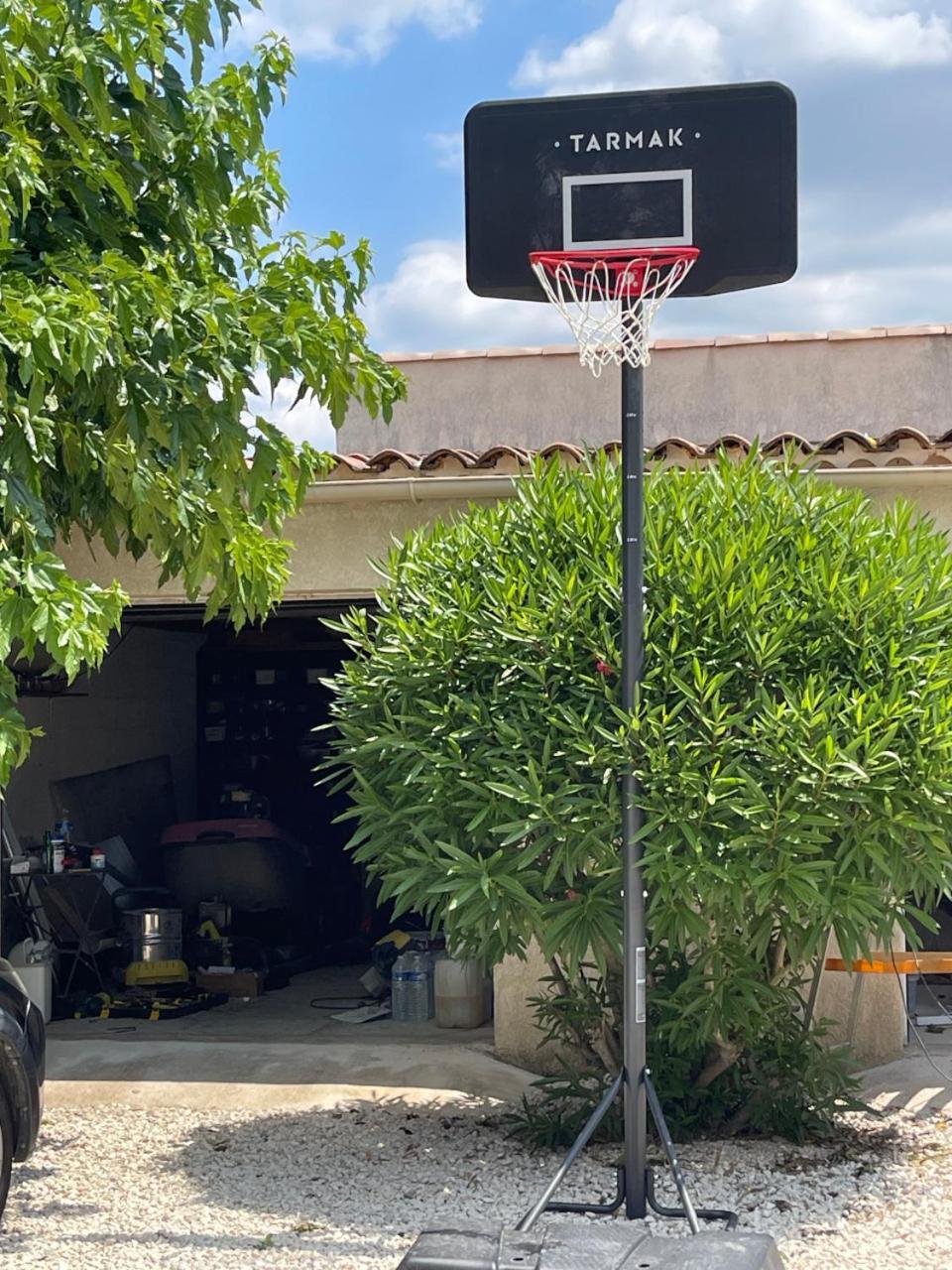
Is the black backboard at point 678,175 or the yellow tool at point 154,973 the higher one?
the black backboard at point 678,175

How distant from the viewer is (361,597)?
8.91 metres

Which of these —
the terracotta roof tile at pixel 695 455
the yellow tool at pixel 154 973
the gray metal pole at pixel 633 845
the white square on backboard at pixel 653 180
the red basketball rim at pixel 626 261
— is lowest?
the yellow tool at pixel 154 973

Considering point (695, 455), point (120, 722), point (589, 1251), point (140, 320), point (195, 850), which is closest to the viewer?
point (589, 1251)

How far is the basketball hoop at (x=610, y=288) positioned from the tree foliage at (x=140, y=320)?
0.88m

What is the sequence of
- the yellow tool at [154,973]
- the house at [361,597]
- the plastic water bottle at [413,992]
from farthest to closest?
the house at [361,597], the yellow tool at [154,973], the plastic water bottle at [413,992]

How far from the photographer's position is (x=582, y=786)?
226 inches

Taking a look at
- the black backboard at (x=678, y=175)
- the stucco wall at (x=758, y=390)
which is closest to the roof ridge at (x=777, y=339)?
the stucco wall at (x=758, y=390)

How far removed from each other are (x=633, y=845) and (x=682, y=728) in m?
0.48

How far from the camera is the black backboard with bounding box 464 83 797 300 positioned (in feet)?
18.8

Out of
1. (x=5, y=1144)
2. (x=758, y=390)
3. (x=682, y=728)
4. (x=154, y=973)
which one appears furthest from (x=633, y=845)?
(x=758, y=390)

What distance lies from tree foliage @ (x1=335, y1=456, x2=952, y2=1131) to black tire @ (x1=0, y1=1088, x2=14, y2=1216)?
165 centimetres

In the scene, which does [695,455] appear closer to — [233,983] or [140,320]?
[140,320]

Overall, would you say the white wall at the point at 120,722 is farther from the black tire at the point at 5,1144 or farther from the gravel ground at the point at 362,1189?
the black tire at the point at 5,1144

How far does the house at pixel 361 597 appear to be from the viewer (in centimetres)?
1278
